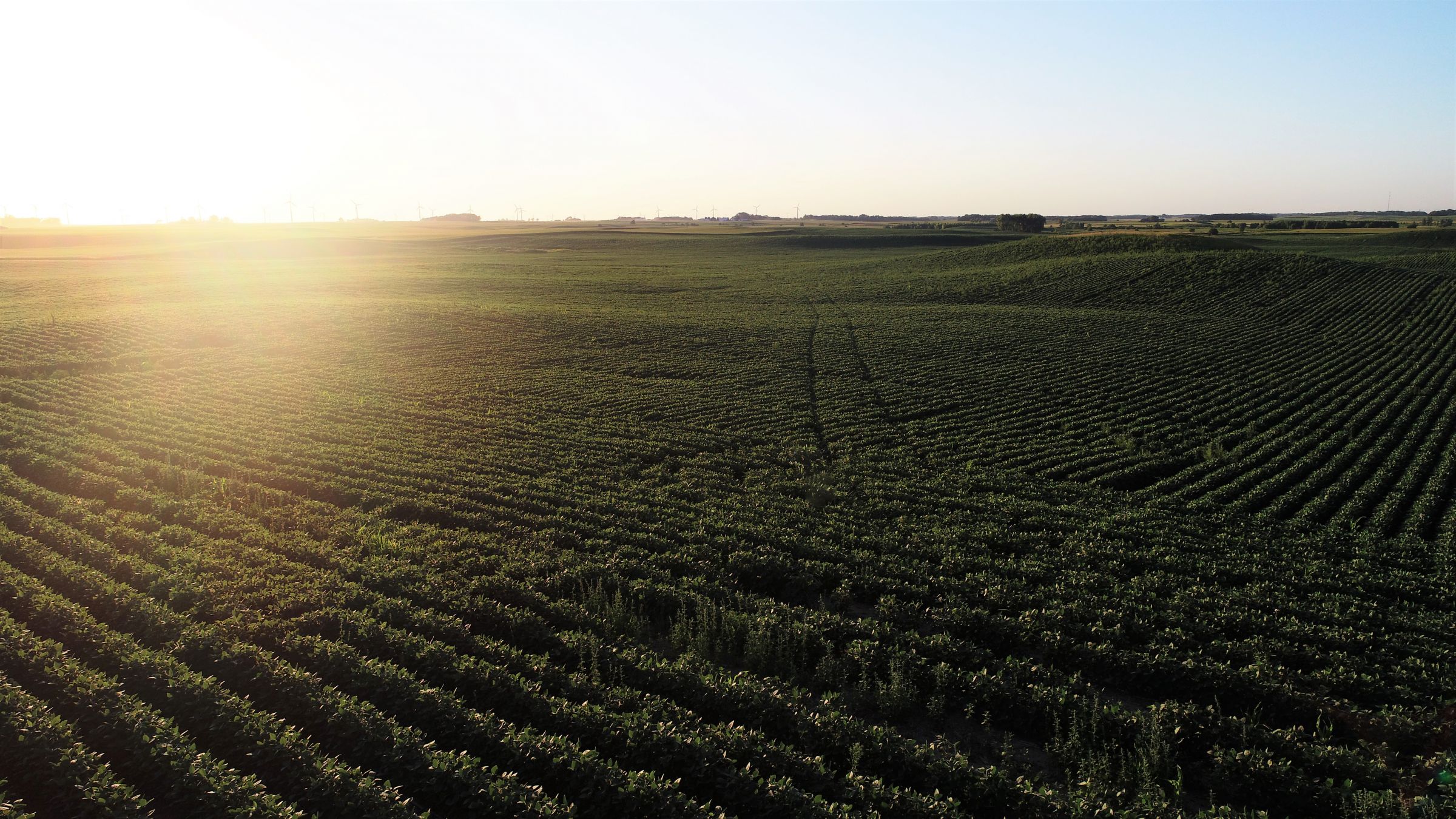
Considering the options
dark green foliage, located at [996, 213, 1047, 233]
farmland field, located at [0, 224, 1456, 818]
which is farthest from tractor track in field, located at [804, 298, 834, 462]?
dark green foliage, located at [996, 213, 1047, 233]

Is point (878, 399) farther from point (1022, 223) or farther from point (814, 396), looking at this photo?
point (1022, 223)

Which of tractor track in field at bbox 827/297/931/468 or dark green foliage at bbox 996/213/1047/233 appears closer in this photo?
tractor track in field at bbox 827/297/931/468

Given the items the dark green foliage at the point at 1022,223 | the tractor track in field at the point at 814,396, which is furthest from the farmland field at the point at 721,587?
the dark green foliage at the point at 1022,223

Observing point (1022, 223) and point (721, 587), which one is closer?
point (721, 587)

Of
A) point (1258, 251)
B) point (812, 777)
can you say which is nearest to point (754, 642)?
point (812, 777)

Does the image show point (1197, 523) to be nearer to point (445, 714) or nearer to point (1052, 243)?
point (445, 714)

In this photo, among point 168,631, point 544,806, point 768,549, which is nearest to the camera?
point 544,806

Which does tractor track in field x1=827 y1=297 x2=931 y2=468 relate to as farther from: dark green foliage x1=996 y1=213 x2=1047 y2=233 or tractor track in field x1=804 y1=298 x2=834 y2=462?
dark green foliage x1=996 y1=213 x2=1047 y2=233

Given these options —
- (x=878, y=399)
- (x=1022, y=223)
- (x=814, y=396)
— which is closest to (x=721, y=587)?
(x=814, y=396)
